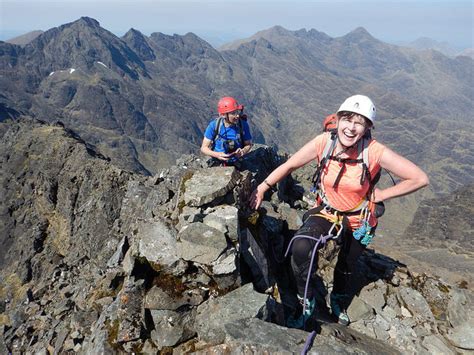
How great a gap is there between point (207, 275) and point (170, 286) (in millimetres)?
1029

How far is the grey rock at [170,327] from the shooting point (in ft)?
28.4

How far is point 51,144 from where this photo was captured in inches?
3445

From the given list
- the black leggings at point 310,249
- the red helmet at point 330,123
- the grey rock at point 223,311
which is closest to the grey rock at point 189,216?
the grey rock at point 223,311

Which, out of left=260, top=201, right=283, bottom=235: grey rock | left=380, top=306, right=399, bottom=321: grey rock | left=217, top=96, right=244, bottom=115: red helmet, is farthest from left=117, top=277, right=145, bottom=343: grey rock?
left=217, top=96, right=244, bottom=115: red helmet

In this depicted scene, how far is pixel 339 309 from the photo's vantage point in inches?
460

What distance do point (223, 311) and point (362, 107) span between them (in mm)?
5917

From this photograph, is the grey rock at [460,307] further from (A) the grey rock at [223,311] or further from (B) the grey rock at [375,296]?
(A) the grey rock at [223,311]

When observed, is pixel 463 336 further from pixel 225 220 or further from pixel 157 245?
pixel 157 245

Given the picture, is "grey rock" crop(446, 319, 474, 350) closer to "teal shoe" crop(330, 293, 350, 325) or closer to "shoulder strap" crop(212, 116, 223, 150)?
"teal shoe" crop(330, 293, 350, 325)

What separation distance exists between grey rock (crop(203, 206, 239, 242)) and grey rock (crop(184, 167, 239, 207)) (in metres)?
0.49

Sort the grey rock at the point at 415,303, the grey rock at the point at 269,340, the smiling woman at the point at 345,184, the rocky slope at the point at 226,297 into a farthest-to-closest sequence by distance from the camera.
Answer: the grey rock at the point at 415,303 < the smiling woman at the point at 345,184 < the rocky slope at the point at 226,297 < the grey rock at the point at 269,340

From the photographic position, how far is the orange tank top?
29.2 ft

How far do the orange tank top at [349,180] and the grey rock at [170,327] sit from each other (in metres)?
4.90

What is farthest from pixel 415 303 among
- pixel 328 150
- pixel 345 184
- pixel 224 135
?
pixel 224 135
